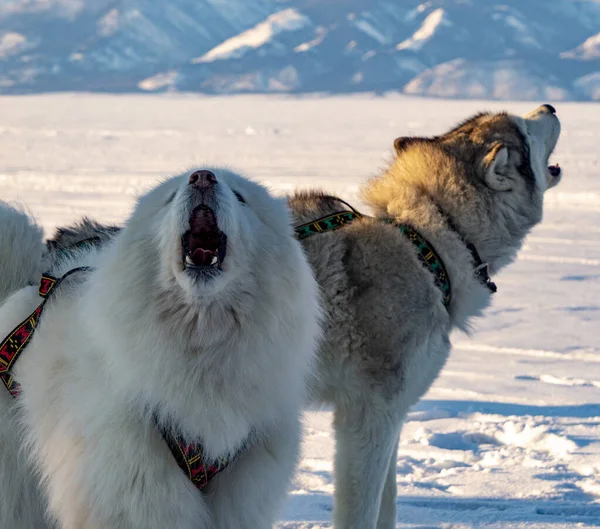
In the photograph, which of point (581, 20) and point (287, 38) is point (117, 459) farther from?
point (581, 20)

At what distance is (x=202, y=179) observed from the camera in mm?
2283

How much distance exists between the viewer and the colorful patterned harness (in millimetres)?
3521

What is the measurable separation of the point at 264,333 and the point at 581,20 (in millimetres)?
97358

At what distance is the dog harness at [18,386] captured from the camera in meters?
2.38

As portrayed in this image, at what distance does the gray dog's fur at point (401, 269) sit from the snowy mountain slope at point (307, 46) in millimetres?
50352

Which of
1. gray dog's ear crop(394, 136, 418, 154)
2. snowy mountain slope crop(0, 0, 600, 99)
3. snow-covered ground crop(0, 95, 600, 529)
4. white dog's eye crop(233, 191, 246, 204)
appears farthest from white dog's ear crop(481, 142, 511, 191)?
snowy mountain slope crop(0, 0, 600, 99)

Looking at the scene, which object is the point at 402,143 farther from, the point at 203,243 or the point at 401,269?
the point at 203,243

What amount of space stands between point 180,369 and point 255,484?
38 cm

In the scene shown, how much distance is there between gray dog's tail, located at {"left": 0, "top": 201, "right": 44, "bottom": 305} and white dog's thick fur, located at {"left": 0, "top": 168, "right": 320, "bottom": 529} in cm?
59

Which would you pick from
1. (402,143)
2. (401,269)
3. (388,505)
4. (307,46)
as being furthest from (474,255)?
(307,46)

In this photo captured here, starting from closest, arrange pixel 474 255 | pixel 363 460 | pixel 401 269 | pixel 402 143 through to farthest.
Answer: pixel 363 460, pixel 401 269, pixel 474 255, pixel 402 143

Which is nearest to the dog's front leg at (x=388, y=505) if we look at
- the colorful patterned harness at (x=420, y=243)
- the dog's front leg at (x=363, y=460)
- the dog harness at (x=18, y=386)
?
the dog's front leg at (x=363, y=460)

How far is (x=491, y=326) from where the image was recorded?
7.37 metres

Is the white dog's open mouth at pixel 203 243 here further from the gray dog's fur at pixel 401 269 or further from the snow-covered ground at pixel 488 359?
the snow-covered ground at pixel 488 359
